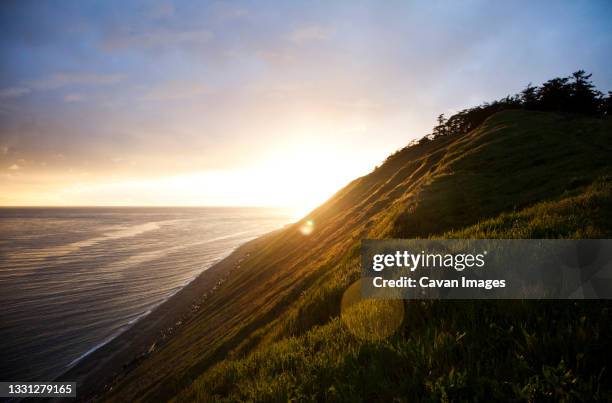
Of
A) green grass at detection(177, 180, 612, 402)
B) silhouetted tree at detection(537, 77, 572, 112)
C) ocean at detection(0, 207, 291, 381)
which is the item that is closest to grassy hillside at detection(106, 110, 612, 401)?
green grass at detection(177, 180, 612, 402)

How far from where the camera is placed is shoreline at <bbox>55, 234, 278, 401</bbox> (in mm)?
22500

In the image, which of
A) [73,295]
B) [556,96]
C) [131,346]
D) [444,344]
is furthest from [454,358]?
[556,96]

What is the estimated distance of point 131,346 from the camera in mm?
27766

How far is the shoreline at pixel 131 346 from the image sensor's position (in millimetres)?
22500

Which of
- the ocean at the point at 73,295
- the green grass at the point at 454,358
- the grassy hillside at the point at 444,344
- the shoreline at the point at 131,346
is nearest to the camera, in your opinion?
the green grass at the point at 454,358

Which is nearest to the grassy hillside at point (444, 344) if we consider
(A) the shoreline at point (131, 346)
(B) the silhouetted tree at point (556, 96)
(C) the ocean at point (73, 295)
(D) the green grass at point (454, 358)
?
(D) the green grass at point (454, 358)

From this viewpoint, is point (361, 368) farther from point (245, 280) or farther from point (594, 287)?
point (245, 280)

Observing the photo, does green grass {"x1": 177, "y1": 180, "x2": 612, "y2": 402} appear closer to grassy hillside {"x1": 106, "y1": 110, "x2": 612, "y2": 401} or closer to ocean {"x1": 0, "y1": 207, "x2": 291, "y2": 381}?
grassy hillside {"x1": 106, "y1": 110, "x2": 612, "y2": 401}

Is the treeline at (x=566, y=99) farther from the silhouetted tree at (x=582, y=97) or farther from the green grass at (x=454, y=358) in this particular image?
the green grass at (x=454, y=358)

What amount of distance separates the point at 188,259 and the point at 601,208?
6796cm

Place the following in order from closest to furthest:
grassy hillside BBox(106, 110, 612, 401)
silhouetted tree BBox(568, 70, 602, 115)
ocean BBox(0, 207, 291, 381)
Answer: grassy hillside BBox(106, 110, 612, 401) < ocean BBox(0, 207, 291, 381) < silhouetted tree BBox(568, 70, 602, 115)

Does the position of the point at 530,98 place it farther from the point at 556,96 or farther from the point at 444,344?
the point at 444,344

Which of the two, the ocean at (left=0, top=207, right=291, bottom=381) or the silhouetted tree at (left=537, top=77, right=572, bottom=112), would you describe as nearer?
the ocean at (left=0, top=207, right=291, bottom=381)

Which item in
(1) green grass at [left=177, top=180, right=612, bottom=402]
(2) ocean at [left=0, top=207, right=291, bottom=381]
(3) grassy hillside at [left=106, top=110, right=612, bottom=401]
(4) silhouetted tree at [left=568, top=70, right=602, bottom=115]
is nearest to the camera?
(1) green grass at [left=177, top=180, right=612, bottom=402]
